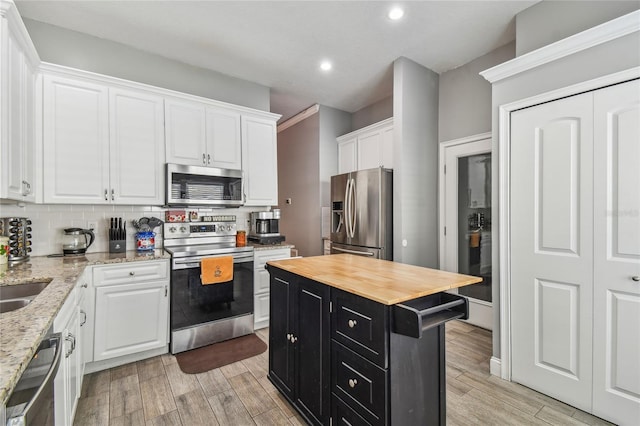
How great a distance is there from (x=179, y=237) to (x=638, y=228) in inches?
147

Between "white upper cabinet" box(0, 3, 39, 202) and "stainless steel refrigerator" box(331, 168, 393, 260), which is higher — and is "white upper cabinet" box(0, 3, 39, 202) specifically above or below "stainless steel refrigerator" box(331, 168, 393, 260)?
above

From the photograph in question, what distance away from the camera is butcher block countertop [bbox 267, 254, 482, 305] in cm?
141

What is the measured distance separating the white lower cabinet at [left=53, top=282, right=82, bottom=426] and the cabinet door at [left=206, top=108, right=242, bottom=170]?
191cm

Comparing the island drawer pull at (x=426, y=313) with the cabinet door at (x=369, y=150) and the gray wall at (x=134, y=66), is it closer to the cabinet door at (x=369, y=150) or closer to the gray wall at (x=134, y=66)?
the cabinet door at (x=369, y=150)

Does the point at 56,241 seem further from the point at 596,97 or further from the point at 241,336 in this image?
the point at 596,97

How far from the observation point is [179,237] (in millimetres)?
3215

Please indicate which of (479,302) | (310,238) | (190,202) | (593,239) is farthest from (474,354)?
(190,202)

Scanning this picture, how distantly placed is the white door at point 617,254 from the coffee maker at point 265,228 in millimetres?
2844

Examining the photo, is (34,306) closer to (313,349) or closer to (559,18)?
(313,349)

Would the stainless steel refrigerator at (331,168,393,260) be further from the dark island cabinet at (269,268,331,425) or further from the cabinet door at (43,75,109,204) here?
the cabinet door at (43,75,109,204)

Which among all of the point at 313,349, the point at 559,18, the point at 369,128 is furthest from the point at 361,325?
the point at 369,128

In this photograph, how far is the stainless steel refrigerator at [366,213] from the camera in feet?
11.2

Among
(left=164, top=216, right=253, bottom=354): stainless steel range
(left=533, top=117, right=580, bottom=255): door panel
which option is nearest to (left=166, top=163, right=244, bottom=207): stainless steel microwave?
(left=164, top=216, right=253, bottom=354): stainless steel range

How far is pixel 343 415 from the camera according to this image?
1.53 m
